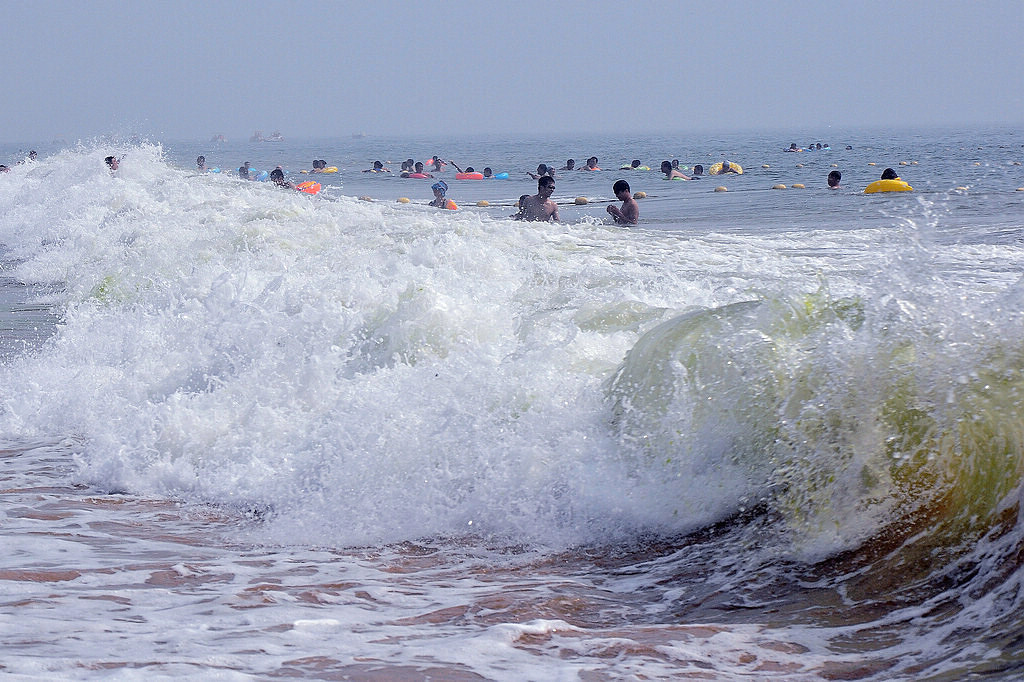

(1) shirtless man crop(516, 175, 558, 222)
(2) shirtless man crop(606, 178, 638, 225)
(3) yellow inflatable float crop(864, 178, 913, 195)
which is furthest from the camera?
(3) yellow inflatable float crop(864, 178, 913, 195)

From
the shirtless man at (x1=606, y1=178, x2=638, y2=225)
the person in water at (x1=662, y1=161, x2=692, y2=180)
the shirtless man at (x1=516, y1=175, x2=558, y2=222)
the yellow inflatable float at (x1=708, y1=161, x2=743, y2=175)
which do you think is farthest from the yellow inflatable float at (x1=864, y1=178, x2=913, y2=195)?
the yellow inflatable float at (x1=708, y1=161, x2=743, y2=175)

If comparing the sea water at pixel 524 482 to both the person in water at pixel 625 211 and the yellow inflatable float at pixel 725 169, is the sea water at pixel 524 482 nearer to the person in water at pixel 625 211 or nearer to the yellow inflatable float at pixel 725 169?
the person in water at pixel 625 211

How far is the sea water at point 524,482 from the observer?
3.60 m

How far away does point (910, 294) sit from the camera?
15.9 feet

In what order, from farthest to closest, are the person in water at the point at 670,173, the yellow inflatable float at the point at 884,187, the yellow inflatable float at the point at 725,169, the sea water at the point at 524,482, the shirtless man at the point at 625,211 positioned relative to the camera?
the yellow inflatable float at the point at 725,169, the person in water at the point at 670,173, the yellow inflatable float at the point at 884,187, the shirtless man at the point at 625,211, the sea water at the point at 524,482

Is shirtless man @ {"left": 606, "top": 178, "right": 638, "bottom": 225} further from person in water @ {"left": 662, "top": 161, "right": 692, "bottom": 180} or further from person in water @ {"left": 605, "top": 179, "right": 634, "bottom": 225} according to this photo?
person in water @ {"left": 662, "top": 161, "right": 692, "bottom": 180}

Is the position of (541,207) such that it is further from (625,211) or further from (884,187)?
(884,187)

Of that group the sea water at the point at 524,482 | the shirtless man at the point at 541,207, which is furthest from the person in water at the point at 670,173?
the sea water at the point at 524,482

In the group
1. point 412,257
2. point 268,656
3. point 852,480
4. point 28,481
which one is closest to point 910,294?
point 852,480

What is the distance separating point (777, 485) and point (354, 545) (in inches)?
82.0

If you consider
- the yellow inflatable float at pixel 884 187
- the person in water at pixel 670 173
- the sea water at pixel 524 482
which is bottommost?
the sea water at pixel 524 482

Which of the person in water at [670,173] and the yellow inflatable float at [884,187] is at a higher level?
the person in water at [670,173]

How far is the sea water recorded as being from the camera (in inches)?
142

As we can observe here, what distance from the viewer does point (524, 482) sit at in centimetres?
549
